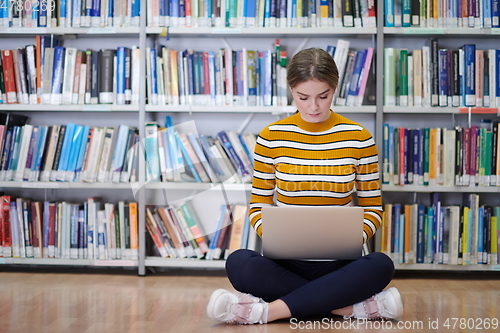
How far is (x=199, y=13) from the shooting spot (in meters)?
2.71

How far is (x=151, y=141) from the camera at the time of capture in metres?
2.75

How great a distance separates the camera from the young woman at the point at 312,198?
1742 mm

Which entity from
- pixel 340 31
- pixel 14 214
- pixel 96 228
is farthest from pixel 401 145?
pixel 14 214

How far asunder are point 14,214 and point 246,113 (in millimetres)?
1200

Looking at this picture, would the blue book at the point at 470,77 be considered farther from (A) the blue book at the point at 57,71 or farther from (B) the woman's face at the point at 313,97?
(A) the blue book at the point at 57,71

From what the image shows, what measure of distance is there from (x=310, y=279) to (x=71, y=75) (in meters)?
1.56

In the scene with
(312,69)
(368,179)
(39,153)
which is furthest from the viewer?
(39,153)

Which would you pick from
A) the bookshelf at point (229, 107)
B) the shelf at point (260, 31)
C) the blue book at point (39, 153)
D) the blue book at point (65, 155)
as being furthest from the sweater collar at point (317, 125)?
the blue book at point (39, 153)

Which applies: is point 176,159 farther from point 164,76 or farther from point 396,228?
point 396,228

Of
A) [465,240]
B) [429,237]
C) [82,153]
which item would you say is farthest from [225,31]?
[465,240]

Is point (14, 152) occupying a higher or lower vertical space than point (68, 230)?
higher

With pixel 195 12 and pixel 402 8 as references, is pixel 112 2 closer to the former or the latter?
pixel 195 12

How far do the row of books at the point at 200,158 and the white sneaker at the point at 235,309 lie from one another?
1.02 metres

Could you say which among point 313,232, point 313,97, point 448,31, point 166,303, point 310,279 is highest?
point 448,31
